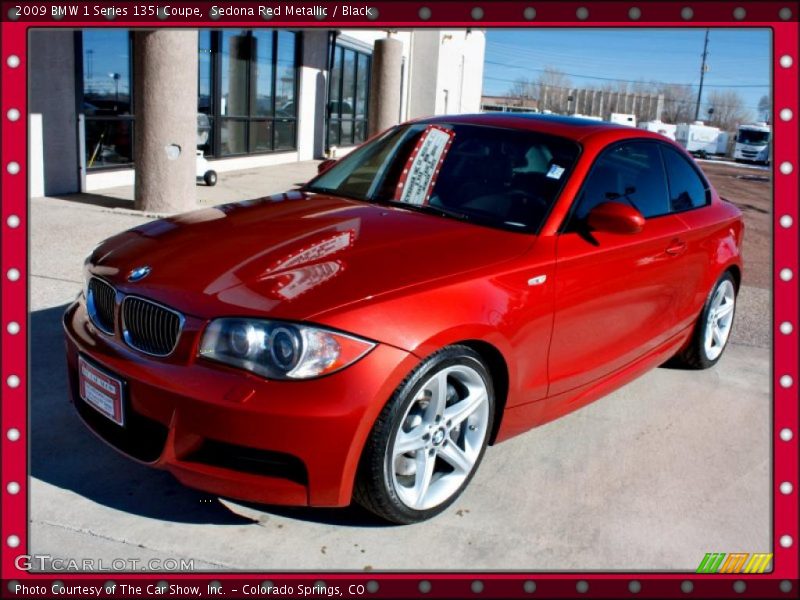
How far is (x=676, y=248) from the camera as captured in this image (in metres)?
4.35

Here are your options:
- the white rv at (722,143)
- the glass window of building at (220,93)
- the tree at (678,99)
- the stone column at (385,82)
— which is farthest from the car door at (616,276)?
the white rv at (722,143)

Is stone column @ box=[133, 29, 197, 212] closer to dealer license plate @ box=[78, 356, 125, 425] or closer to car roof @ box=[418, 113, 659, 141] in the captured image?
car roof @ box=[418, 113, 659, 141]

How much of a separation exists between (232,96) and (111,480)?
473 inches

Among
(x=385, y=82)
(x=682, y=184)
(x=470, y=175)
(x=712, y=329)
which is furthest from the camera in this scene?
(x=385, y=82)

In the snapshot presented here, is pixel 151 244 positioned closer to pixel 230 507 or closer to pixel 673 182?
pixel 230 507

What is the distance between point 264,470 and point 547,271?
1.49 meters

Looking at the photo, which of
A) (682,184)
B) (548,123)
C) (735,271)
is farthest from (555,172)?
(735,271)

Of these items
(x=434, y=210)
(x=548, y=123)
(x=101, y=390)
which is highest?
(x=548, y=123)

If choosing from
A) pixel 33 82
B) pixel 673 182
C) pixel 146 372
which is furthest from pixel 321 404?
pixel 33 82

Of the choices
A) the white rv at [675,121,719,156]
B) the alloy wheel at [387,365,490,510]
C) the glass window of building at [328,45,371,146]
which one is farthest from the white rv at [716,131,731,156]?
the alloy wheel at [387,365,490,510]

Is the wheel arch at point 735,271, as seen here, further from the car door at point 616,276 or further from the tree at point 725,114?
the tree at point 725,114

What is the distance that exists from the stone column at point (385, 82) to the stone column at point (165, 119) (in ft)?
29.5

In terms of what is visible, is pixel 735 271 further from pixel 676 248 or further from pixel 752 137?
pixel 752 137

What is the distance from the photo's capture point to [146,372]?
9.38 ft
